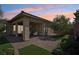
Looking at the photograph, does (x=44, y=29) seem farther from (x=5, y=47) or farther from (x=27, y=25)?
(x=5, y=47)

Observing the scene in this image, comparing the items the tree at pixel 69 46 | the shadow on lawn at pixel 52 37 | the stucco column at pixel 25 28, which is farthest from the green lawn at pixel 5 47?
the tree at pixel 69 46

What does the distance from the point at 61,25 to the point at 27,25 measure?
462mm

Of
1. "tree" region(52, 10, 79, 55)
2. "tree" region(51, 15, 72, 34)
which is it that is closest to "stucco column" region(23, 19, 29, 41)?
"tree" region(51, 15, 72, 34)

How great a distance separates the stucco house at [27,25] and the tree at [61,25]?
96 millimetres

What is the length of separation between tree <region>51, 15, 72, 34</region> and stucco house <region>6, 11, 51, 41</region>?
0.10 m

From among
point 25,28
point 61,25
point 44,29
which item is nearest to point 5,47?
point 25,28

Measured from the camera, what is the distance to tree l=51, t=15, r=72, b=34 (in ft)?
10.2

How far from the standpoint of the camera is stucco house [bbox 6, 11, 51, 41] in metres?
3.13

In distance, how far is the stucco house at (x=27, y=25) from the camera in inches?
123

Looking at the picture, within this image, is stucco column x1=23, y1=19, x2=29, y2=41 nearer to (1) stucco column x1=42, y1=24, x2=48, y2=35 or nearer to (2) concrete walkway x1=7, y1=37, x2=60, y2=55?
(2) concrete walkway x1=7, y1=37, x2=60, y2=55

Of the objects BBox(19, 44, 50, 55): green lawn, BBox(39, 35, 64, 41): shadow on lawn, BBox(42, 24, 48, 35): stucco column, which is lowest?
BBox(19, 44, 50, 55): green lawn

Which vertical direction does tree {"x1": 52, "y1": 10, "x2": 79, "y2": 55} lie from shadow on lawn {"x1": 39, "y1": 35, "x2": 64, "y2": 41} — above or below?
below
